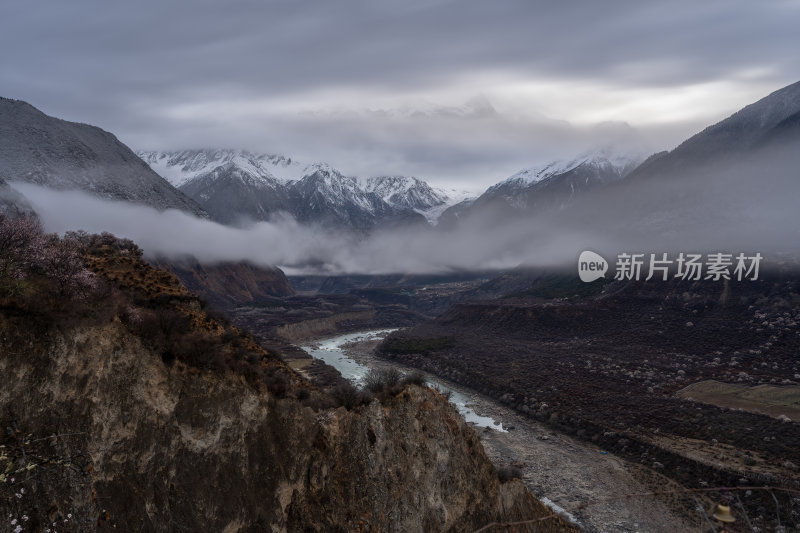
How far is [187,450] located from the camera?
40.5ft

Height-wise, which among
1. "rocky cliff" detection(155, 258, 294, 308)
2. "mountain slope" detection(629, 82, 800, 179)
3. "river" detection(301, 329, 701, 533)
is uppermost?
"mountain slope" detection(629, 82, 800, 179)

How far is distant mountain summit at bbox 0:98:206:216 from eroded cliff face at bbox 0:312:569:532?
4604 inches

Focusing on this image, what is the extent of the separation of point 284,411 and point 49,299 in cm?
721

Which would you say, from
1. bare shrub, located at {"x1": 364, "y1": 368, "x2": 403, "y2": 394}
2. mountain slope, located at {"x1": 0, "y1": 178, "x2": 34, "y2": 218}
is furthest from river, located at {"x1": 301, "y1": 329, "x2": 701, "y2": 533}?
mountain slope, located at {"x1": 0, "y1": 178, "x2": 34, "y2": 218}

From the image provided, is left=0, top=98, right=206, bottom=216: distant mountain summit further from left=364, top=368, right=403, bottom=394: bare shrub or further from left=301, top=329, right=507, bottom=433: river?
left=364, top=368, right=403, bottom=394: bare shrub

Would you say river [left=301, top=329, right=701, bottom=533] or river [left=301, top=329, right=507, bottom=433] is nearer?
river [left=301, top=329, right=701, bottom=533]

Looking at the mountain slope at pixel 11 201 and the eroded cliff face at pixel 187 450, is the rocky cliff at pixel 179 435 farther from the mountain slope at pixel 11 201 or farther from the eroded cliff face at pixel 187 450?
the mountain slope at pixel 11 201

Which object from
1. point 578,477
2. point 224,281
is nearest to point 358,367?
point 578,477

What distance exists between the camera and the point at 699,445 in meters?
45.4

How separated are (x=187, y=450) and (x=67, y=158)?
457 ft

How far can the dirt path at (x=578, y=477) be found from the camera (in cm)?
3547

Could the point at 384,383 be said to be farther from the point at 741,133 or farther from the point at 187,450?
the point at 741,133

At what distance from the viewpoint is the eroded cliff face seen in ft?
33.5

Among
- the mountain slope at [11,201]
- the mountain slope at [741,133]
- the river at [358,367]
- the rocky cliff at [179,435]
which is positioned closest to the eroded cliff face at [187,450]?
the rocky cliff at [179,435]
